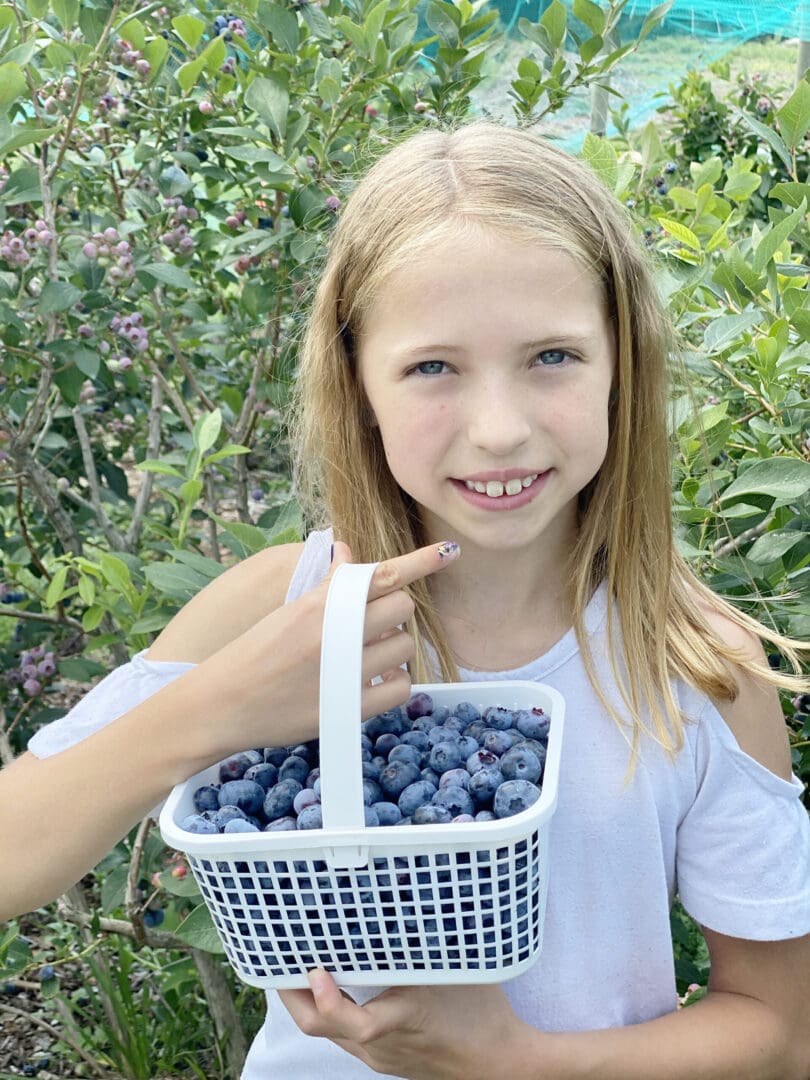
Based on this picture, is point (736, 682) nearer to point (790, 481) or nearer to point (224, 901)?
point (790, 481)

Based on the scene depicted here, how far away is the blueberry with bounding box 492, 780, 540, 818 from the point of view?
906 millimetres

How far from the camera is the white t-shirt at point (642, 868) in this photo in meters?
1.24

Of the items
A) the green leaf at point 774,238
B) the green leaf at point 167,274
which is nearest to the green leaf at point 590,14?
the green leaf at point 774,238

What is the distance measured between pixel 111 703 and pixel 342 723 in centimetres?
58

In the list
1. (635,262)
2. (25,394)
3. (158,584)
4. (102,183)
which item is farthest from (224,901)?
(102,183)

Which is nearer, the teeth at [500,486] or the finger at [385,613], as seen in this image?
the finger at [385,613]

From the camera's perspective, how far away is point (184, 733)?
1.06 m

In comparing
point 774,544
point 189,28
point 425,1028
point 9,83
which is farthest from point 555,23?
point 425,1028

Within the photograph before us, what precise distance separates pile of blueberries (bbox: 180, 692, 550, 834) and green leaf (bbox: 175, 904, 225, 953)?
1.50 feet

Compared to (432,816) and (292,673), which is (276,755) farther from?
(432,816)

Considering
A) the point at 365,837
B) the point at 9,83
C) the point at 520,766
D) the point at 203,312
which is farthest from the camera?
the point at 203,312

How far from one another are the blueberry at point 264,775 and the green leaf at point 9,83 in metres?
1.06

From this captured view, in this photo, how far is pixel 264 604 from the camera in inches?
55.0

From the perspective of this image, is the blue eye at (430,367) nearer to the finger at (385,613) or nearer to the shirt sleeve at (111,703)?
the finger at (385,613)
